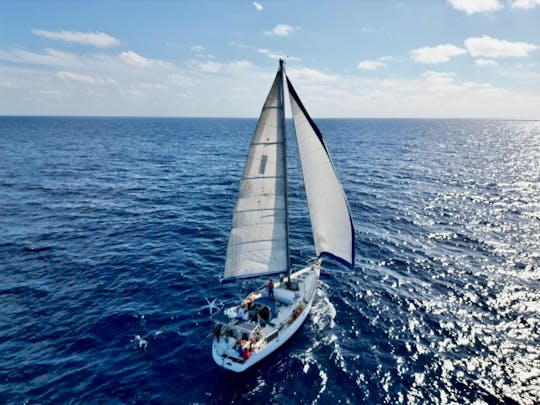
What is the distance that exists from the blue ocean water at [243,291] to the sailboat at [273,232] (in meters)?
1.88

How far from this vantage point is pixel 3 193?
54469 millimetres

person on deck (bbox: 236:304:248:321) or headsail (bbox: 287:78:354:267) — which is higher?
headsail (bbox: 287:78:354:267)

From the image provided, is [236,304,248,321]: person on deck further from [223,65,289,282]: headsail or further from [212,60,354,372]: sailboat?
[223,65,289,282]: headsail

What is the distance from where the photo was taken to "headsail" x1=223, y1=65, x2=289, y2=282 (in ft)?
69.0

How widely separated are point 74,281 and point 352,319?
84.9 feet

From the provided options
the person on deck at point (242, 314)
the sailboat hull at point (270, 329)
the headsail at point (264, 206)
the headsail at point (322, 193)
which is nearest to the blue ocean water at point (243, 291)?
the sailboat hull at point (270, 329)

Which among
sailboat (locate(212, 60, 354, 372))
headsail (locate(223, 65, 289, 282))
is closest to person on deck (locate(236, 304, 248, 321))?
sailboat (locate(212, 60, 354, 372))

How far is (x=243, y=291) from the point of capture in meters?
29.5

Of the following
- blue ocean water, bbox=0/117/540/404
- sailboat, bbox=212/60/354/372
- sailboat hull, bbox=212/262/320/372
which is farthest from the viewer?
sailboat, bbox=212/60/354/372

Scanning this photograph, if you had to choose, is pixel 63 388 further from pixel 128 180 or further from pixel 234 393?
pixel 128 180

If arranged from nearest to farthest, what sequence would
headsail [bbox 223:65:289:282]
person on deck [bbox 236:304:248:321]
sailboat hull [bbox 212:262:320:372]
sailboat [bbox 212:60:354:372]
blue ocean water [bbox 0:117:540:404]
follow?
blue ocean water [bbox 0:117:540:404] < sailboat hull [bbox 212:262:320:372] < sailboat [bbox 212:60:354:372] < headsail [bbox 223:65:289:282] < person on deck [bbox 236:304:248:321]

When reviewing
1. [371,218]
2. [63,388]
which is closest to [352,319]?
[63,388]

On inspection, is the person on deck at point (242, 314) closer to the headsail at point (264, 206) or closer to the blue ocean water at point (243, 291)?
the headsail at point (264, 206)

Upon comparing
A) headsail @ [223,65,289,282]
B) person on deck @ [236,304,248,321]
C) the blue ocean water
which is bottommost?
the blue ocean water
